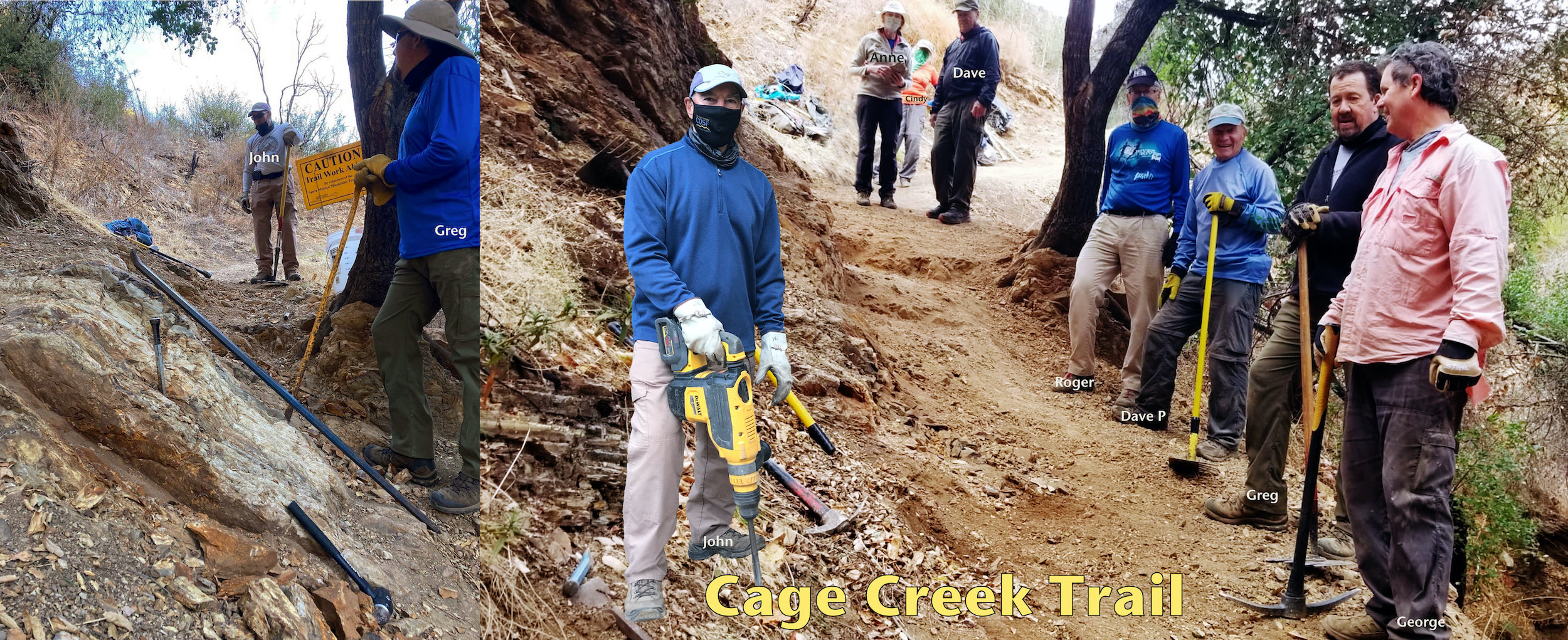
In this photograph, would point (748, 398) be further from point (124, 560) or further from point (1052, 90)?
point (1052, 90)

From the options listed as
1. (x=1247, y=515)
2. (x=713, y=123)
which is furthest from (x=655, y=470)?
(x=1247, y=515)

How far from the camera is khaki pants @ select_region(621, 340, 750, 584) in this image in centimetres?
221

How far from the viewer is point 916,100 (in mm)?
8602

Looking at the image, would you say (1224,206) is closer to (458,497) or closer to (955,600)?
(955,600)

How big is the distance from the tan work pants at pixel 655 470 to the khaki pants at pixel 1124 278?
3.46m

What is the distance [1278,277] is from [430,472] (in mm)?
5490

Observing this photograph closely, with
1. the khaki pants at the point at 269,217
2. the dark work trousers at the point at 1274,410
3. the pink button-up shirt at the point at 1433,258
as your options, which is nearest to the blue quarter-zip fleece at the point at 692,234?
the pink button-up shirt at the point at 1433,258

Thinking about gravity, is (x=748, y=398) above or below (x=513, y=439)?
above

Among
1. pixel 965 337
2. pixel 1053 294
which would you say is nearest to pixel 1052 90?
pixel 1053 294

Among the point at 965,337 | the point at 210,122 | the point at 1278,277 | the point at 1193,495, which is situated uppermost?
the point at 210,122

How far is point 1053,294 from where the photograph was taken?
6555 millimetres

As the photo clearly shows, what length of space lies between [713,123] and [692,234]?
29cm

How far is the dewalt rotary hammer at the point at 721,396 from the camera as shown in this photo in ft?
6.90

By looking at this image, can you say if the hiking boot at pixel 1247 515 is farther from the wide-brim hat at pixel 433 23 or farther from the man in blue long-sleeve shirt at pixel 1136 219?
the wide-brim hat at pixel 433 23
